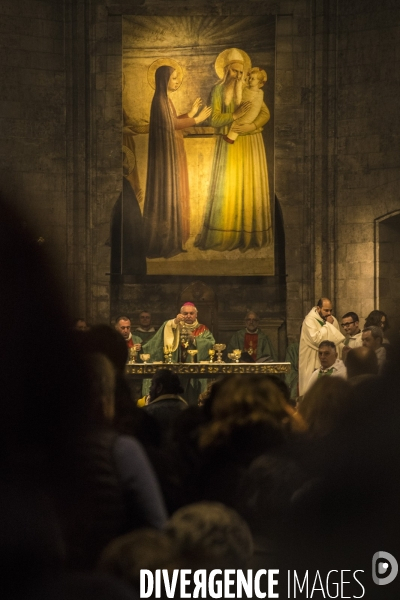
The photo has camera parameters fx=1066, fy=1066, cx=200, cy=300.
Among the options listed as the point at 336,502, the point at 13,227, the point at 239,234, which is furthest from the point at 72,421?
the point at 239,234

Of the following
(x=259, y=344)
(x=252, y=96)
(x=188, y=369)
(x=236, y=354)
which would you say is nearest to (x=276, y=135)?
(x=252, y=96)

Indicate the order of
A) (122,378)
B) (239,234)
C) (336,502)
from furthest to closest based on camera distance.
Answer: (239,234) < (122,378) < (336,502)

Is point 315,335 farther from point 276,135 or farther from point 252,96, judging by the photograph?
point 252,96

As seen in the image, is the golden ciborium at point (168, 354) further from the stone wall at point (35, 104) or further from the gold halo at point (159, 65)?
the gold halo at point (159, 65)

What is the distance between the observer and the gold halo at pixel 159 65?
17344 mm

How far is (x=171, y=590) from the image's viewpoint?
1.82 m

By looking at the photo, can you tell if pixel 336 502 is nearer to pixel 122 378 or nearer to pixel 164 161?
pixel 122 378

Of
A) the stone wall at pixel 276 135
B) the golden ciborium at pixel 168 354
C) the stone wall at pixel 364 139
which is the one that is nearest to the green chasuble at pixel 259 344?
the stone wall at pixel 276 135

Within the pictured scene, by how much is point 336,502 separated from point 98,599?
65.7 inches

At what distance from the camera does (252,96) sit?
678 inches

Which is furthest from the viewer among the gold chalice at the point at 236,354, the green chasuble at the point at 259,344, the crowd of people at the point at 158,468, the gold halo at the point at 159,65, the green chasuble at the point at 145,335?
the gold halo at the point at 159,65

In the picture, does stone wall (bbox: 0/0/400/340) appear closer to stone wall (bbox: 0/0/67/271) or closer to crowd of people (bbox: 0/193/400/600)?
stone wall (bbox: 0/0/67/271)

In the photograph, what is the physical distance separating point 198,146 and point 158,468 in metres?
13.7

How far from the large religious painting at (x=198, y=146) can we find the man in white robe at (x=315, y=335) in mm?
2522
